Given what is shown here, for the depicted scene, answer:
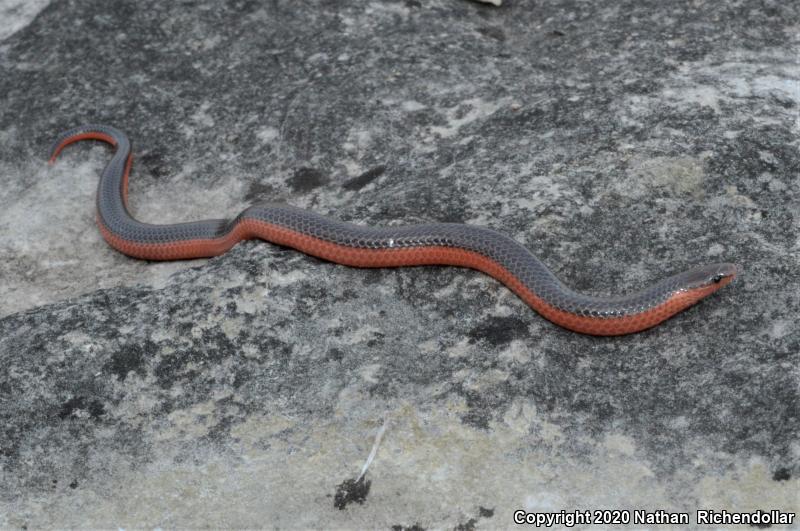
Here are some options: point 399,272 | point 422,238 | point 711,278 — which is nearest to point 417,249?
point 422,238

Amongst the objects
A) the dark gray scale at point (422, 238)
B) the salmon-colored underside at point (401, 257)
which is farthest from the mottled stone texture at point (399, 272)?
the dark gray scale at point (422, 238)

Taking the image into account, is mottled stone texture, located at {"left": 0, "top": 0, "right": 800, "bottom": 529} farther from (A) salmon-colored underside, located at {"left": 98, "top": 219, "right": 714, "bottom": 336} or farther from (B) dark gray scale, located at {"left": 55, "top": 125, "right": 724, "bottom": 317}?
(B) dark gray scale, located at {"left": 55, "top": 125, "right": 724, "bottom": 317}

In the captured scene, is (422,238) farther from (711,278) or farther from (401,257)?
(711,278)

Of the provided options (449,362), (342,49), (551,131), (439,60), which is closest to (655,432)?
(449,362)

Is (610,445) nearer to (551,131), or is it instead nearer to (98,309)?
(551,131)

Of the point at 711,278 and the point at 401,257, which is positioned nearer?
the point at 711,278

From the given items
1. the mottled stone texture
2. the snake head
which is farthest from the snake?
the mottled stone texture
